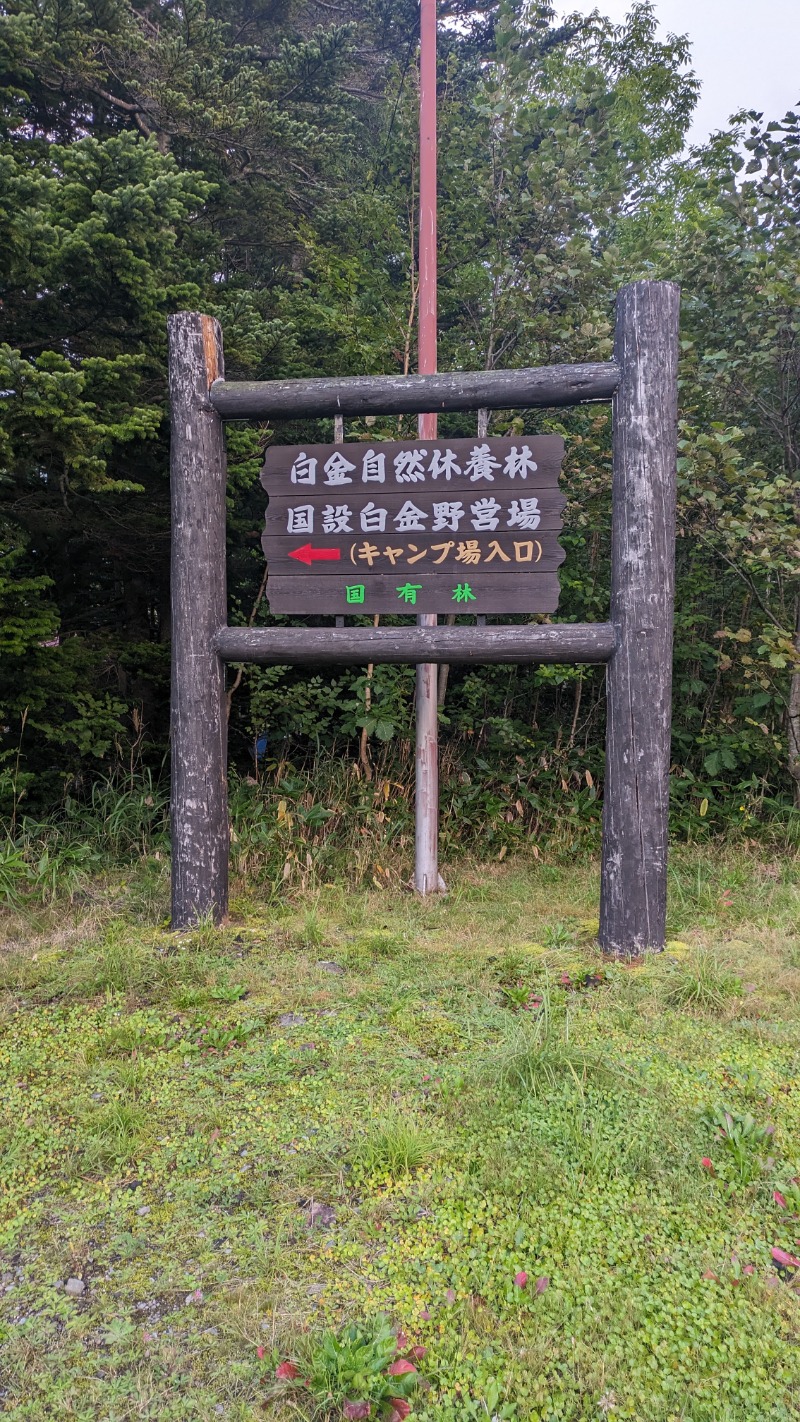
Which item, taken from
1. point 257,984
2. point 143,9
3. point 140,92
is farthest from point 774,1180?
point 143,9

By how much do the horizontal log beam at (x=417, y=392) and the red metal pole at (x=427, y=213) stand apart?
2.70ft

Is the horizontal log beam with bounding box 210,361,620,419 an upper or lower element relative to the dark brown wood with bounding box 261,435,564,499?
upper

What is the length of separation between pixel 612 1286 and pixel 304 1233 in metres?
0.80

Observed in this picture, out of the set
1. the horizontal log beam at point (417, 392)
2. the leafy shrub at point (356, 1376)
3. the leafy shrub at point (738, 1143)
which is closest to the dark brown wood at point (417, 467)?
the horizontal log beam at point (417, 392)

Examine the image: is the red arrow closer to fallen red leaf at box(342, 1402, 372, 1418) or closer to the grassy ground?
the grassy ground

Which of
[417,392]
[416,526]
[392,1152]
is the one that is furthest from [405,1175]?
[417,392]

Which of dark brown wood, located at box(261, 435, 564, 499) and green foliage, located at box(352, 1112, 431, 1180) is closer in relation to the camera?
green foliage, located at box(352, 1112, 431, 1180)

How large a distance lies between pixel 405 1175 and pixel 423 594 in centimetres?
261

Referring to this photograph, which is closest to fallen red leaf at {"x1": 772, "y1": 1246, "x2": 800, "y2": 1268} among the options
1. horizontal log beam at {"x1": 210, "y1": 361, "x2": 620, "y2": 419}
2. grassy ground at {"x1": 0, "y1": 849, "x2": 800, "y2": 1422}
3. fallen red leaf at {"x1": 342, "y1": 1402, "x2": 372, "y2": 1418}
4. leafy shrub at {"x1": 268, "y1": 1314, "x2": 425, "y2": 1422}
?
grassy ground at {"x1": 0, "y1": 849, "x2": 800, "y2": 1422}

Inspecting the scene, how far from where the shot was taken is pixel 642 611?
3828 millimetres

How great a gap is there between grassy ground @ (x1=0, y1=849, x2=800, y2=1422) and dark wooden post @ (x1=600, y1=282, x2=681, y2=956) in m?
0.36

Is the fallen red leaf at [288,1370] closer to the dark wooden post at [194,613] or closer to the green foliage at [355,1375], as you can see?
the green foliage at [355,1375]

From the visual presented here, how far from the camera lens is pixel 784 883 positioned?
16.4ft

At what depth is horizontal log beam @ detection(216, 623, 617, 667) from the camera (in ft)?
12.8
